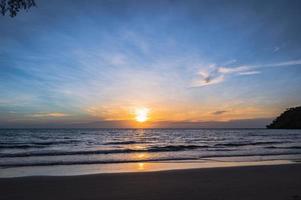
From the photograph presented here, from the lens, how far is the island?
544 feet

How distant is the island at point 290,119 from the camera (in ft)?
544

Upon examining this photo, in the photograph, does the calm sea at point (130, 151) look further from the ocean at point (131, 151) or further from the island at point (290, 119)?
the island at point (290, 119)

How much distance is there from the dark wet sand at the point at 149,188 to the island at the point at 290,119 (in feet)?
550

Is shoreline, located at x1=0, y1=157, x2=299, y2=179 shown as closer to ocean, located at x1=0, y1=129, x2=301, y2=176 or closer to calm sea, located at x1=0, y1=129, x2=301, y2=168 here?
ocean, located at x1=0, y1=129, x2=301, y2=176

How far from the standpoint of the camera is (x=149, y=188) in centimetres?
1077

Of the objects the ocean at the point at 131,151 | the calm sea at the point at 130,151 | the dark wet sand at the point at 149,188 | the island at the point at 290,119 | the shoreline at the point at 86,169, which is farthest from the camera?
the island at the point at 290,119

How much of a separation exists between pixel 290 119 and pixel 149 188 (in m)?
178

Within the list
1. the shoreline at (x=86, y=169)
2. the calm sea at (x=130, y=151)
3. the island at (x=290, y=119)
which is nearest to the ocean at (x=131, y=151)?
the calm sea at (x=130, y=151)

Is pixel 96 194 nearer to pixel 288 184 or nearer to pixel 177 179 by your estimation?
pixel 177 179

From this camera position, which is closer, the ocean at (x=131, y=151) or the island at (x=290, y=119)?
the ocean at (x=131, y=151)

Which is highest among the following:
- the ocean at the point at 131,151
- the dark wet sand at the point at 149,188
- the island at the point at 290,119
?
the island at the point at 290,119

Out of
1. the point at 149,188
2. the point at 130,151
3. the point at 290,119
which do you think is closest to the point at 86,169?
the point at 149,188

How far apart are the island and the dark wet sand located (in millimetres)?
167594

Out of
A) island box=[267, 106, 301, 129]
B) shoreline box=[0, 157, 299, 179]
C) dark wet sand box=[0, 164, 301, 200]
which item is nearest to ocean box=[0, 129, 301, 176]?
shoreline box=[0, 157, 299, 179]
